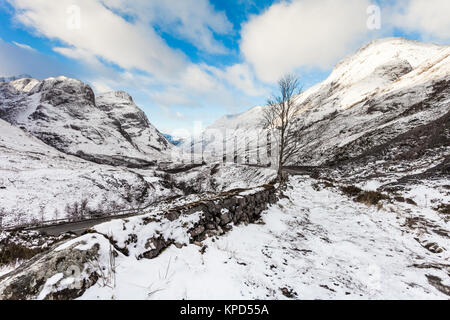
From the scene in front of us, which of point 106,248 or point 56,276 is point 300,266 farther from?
point 56,276

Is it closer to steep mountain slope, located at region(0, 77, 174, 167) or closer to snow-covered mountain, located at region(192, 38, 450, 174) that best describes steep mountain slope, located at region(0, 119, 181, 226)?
snow-covered mountain, located at region(192, 38, 450, 174)

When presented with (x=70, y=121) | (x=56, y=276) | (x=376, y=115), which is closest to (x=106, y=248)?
(x=56, y=276)

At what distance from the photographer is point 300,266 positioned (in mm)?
4582

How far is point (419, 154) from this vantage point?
843 inches

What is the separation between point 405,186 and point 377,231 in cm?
926

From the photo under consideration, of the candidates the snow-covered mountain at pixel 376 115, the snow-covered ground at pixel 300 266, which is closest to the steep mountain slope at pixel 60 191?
the snow-covered mountain at pixel 376 115

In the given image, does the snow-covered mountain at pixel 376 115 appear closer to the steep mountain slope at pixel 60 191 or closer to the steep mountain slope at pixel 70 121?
the steep mountain slope at pixel 60 191

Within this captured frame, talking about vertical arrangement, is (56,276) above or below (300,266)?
above

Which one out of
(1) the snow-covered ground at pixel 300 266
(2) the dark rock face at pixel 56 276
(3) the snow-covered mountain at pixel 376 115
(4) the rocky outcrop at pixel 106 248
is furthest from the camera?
(3) the snow-covered mountain at pixel 376 115

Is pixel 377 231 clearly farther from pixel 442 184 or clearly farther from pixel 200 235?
pixel 442 184

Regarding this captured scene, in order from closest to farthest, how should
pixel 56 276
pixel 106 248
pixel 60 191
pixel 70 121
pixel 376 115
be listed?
pixel 56 276
pixel 106 248
pixel 60 191
pixel 376 115
pixel 70 121

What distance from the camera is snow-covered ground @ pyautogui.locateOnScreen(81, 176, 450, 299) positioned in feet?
11.1

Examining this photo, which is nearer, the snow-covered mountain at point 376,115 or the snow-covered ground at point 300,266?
the snow-covered ground at point 300,266

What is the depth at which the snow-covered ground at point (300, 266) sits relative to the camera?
11.1 ft
